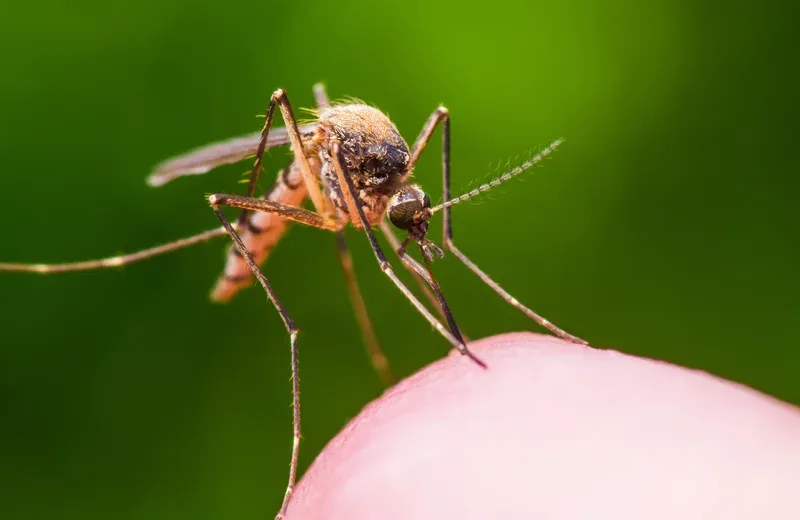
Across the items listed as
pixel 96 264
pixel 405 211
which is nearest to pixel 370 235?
pixel 405 211

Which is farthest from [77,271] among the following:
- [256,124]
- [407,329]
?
[407,329]

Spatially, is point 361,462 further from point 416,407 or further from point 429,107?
point 429,107

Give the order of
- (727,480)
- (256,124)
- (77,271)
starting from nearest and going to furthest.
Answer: (727,480)
(77,271)
(256,124)

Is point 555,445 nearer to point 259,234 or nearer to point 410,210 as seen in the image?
point 410,210

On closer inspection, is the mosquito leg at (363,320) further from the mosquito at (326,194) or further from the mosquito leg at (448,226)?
the mosquito leg at (448,226)

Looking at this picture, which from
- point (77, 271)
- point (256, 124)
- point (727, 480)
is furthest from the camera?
point (256, 124)

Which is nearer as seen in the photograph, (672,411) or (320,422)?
(672,411)
